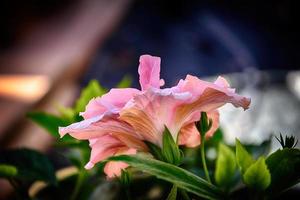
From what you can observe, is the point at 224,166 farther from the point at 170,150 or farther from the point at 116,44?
the point at 116,44

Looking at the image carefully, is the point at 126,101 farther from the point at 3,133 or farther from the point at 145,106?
the point at 3,133

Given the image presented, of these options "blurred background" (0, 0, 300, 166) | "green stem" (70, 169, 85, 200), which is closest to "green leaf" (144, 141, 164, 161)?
"green stem" (70, 169, 85, 200)

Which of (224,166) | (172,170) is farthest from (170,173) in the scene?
(224,166)

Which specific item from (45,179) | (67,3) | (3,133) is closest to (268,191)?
(45,179)

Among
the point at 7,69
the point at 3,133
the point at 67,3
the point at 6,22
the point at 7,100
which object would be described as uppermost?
the point at 67,3

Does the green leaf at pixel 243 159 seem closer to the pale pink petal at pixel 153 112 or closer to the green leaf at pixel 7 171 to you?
the pale pink petal at pixel 153 112

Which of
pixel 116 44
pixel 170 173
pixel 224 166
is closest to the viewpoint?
pixel 170 173

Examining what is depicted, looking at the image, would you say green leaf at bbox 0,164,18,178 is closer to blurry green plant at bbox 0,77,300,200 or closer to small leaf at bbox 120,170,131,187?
blurry green plant at bbox 0,77,300,200
